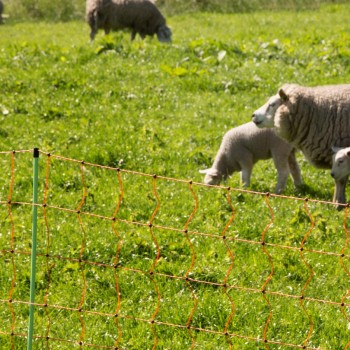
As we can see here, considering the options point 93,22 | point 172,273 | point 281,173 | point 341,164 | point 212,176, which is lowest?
point 172,273

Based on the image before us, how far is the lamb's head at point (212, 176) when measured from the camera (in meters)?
8.05

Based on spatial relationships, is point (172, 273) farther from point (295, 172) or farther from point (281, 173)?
point (295, 172)

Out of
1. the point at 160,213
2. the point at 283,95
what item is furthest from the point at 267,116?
the point at 160,213

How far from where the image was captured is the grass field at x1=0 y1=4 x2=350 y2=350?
5.19 meters

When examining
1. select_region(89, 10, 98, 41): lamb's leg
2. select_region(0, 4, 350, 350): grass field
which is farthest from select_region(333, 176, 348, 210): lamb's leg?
select_region(89, 10, 98, 41): lamb's leg

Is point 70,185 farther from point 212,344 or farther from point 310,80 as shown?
point 310,80

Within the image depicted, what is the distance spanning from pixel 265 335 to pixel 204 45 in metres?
8.83

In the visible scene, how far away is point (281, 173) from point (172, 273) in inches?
93.5

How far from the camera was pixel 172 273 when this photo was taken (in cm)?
588

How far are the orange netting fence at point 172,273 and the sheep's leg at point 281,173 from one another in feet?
1.73

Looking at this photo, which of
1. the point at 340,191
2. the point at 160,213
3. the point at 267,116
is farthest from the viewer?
the point at 267,116

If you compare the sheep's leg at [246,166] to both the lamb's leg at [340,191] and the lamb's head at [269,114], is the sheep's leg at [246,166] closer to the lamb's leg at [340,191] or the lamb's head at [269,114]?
the lamb's head at [269,114]

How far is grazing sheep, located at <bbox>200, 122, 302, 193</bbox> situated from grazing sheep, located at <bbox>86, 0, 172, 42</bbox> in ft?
32.4

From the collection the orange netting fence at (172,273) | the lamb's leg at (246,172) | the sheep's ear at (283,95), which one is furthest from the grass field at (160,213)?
the sheep's ear at (283,95)
